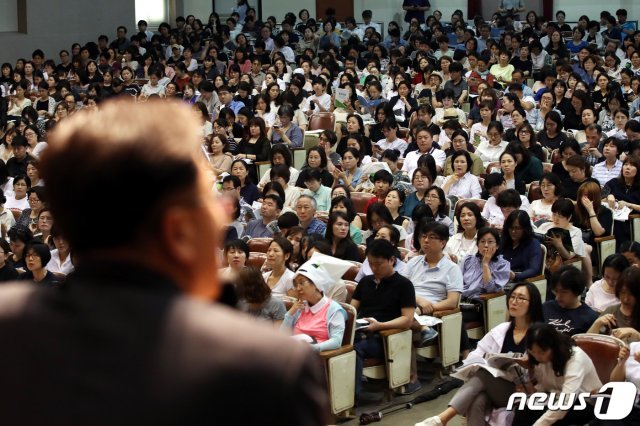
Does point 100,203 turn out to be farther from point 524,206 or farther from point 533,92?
point 533,92

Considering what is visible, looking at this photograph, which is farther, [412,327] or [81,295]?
[412,327]

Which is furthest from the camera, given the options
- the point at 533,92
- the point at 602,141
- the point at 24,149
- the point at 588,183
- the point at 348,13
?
the point at 348,13

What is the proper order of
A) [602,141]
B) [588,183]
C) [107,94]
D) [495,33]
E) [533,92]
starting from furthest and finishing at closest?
1. [495,33]
2. [107,94]
3. [533,92]
4. [602,141]
5. [588,183]

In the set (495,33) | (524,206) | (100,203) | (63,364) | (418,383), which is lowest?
(418,383)

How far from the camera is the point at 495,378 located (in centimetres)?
501

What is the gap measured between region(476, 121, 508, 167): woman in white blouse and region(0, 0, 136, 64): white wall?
972 cm

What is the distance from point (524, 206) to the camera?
8000 millimetres

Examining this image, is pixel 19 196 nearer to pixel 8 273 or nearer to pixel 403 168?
pixel 8 273

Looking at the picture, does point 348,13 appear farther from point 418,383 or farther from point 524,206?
point 418,383

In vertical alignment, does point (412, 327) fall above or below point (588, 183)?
below

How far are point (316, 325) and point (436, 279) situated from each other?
3.45 feet

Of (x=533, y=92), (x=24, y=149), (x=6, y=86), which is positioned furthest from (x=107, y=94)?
(x=533, y=92)

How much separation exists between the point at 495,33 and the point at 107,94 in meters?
6.77

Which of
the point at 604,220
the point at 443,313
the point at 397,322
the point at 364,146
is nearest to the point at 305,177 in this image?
the point at 364,146
